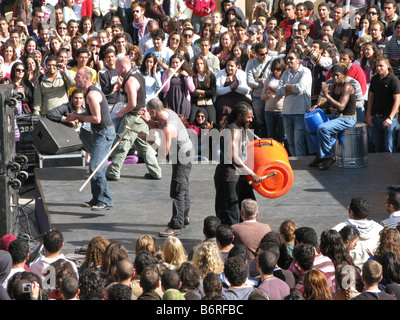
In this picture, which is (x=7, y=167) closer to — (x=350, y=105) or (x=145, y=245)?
(x=145, y=245)

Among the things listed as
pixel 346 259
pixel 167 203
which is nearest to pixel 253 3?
pixel 167 203

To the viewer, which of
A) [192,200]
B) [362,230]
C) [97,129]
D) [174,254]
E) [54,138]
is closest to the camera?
[174,254]

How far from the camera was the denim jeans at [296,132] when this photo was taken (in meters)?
12.5

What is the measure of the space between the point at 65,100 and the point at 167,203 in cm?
368

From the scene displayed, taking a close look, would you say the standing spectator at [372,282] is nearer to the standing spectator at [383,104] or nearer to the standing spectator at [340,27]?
the standing spectator at [383,104]

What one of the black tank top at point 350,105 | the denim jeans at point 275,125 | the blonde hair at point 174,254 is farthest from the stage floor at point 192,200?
the blonde hair at point 174,254

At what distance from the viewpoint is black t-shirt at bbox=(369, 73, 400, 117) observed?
1204 centimetres

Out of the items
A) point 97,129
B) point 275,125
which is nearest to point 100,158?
point 97,129

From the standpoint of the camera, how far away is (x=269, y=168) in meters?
9.41

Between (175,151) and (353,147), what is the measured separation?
136 inches

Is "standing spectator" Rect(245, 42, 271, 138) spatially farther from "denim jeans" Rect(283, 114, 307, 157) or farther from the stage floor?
the stage floor

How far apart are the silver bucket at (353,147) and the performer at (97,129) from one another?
3521 mm

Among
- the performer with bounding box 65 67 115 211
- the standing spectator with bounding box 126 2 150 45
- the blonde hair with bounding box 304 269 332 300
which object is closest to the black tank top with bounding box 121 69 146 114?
the performer with bounding box 65 67 115 211

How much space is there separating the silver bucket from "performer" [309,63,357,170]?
11 centimetres
